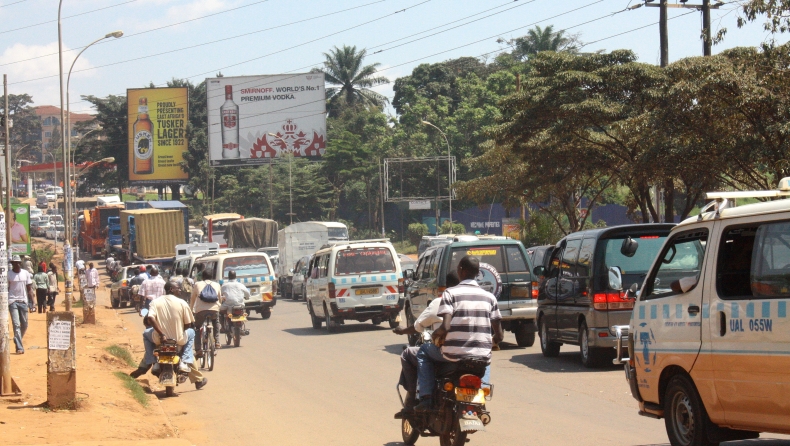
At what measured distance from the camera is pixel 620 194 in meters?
50.1

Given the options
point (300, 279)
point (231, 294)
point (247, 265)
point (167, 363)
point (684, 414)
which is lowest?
point (300, 279)

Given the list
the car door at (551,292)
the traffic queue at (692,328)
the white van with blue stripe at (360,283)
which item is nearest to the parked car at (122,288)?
the white van with blue stripe at (360,283)

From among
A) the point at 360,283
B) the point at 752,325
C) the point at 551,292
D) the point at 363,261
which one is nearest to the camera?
the point at 752,325

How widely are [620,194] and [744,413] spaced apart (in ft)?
147

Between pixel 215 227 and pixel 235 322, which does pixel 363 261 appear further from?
pixel 215 227

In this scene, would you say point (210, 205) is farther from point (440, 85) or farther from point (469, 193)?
point (469, 193)

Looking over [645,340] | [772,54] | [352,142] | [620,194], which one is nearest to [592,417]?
[645,340]

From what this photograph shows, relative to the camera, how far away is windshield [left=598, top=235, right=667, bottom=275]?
42.2 ft

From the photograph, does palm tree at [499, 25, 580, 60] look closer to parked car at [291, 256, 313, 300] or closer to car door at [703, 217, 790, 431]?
parked car at [291, 256, 313, 300]

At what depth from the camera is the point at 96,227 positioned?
225 ft

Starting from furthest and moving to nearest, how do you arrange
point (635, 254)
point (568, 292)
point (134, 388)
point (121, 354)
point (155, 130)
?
1. point (155, 130)
2. point (121, 354)
3. point (568, 292)
4. point (635, 254)
5. point (134, 388)

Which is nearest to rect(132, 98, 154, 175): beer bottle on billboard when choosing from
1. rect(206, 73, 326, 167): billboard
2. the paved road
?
rect(206, 73, 326, 167): billboard

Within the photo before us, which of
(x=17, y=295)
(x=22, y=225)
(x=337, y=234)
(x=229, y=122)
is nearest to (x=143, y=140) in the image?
(x=229, y=122)

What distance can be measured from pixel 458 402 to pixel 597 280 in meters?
6.13
